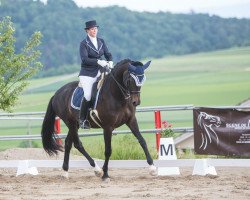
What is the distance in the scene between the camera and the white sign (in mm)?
12188

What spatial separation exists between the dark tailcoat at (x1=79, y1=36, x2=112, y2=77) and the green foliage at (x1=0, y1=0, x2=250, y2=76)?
2899 inches

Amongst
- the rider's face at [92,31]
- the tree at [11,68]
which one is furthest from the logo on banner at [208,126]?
the tree at [11,68]

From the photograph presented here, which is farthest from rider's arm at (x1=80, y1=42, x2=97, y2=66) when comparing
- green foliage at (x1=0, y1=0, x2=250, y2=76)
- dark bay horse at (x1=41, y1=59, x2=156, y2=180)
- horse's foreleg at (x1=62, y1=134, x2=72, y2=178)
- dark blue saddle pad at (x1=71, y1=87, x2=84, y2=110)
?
green foliage at (x1=0, y1=0, x2=250, y2=76)

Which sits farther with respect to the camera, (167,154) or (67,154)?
(67,154)

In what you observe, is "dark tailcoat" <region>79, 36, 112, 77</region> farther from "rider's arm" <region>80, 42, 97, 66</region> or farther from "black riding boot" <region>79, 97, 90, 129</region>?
"black riding boot" <region>79, 97, 90, 129</region>

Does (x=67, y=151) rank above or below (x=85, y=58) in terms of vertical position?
below

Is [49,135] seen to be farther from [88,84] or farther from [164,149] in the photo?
[164,149]

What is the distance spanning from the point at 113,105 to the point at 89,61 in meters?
0.79

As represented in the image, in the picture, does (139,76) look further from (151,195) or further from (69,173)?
(69,173)

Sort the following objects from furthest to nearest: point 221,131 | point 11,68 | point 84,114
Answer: point 11,68
point 221,131
point 84,114

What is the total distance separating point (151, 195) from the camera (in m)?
9.61

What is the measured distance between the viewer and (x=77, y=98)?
40.6ft

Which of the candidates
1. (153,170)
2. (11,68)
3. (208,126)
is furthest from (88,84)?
(11,68)

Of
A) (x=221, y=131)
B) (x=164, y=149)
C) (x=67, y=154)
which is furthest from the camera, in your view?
(x=221, y=131)
